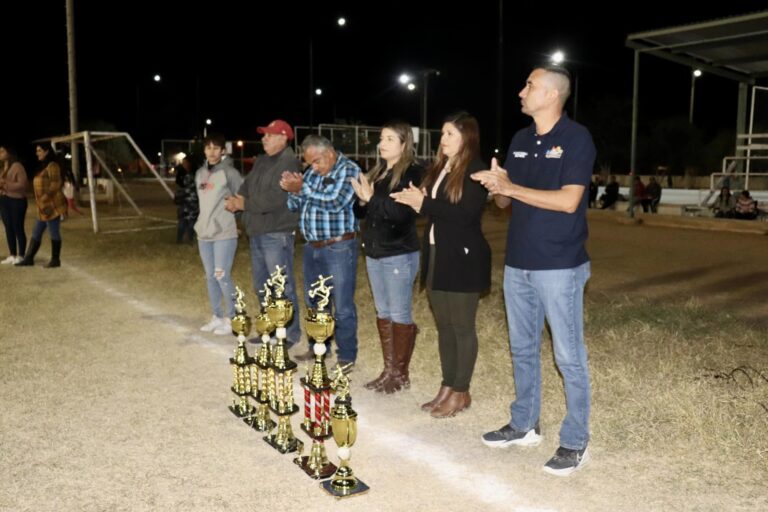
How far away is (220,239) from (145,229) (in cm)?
1086

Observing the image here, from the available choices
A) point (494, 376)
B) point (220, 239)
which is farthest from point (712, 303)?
point (220, 239)

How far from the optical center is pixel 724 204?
68.7ft

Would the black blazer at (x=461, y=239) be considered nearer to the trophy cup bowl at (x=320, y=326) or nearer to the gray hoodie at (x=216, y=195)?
the trophy cup bowl at (x=320, y=326)

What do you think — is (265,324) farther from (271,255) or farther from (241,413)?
(271,255)

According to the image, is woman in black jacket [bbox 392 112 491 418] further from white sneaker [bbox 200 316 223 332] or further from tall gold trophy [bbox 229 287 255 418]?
white sneaker [bbox 200 316 223 332]

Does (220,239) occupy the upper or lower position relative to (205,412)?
upper

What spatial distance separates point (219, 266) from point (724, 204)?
59.6 feet

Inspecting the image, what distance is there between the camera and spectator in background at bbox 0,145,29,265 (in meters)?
10.8

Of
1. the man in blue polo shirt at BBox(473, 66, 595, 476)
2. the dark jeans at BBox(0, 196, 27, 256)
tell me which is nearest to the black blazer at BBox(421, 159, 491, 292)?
the man in blue polo shirt at BBox(473, 66, 595, 476)

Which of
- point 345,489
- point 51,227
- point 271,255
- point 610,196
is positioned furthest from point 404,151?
point 610,196

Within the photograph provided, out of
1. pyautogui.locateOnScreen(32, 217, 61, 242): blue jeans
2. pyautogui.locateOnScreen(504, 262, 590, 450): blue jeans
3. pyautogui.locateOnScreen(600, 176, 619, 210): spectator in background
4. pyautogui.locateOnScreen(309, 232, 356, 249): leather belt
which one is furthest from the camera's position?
pyautogui.locateOnScreen(600, 176, 619, 210): spectator in background

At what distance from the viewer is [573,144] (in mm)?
3684

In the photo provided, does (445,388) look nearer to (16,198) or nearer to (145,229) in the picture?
(16,198)

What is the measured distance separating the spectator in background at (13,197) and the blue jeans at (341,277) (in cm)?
698
